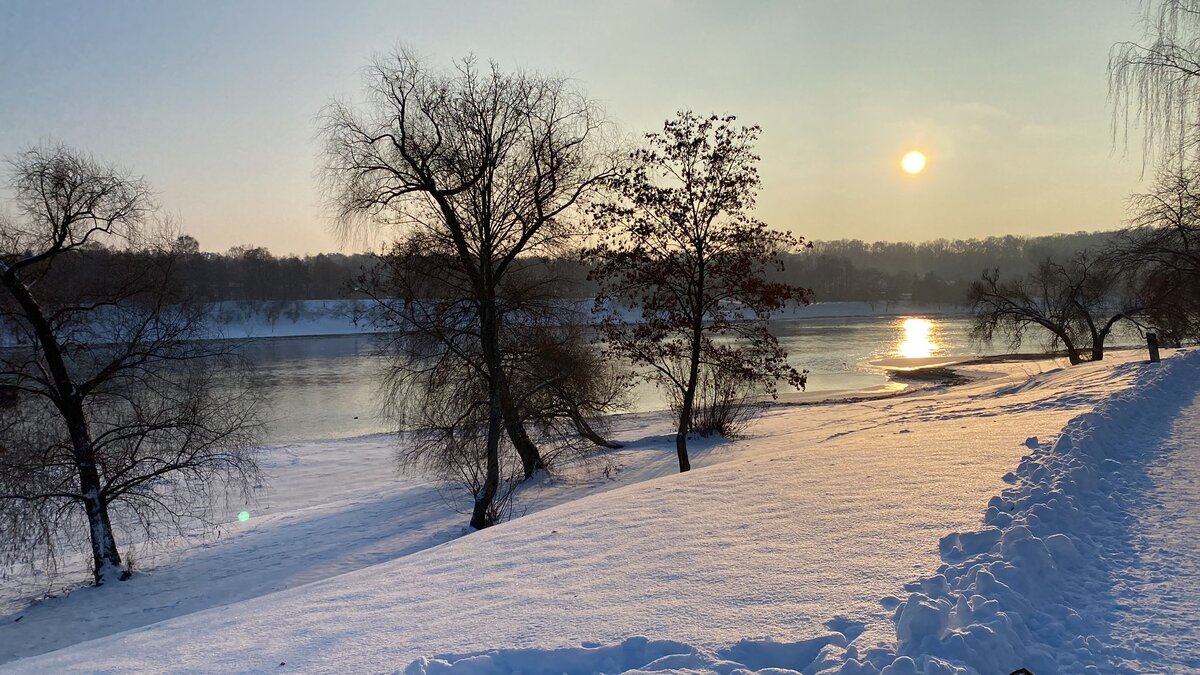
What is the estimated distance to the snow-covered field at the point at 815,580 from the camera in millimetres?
3338

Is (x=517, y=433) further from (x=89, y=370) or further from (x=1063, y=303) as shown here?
(x=1063, y=303)

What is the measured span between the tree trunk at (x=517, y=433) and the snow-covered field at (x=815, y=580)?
5483 millimetres

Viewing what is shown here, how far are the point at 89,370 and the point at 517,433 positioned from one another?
8.12 meters

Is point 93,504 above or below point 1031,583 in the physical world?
below

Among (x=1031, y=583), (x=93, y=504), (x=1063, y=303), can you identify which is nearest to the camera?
(x=1031, y=583)

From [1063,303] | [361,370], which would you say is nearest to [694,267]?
[1063,303]

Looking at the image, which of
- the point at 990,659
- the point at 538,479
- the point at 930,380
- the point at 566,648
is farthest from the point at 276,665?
the point at 930,380

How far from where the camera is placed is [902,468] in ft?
22.4

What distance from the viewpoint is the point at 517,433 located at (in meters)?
15.0

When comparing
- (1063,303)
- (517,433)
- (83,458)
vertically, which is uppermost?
(1063,303)

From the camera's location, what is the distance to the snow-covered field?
11.0 ft

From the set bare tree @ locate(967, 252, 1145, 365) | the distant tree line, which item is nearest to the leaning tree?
the distant tree line

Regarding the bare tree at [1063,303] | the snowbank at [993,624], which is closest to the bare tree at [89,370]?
the snowbank at [993,624]

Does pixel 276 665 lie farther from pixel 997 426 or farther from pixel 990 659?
pixel 997 426
